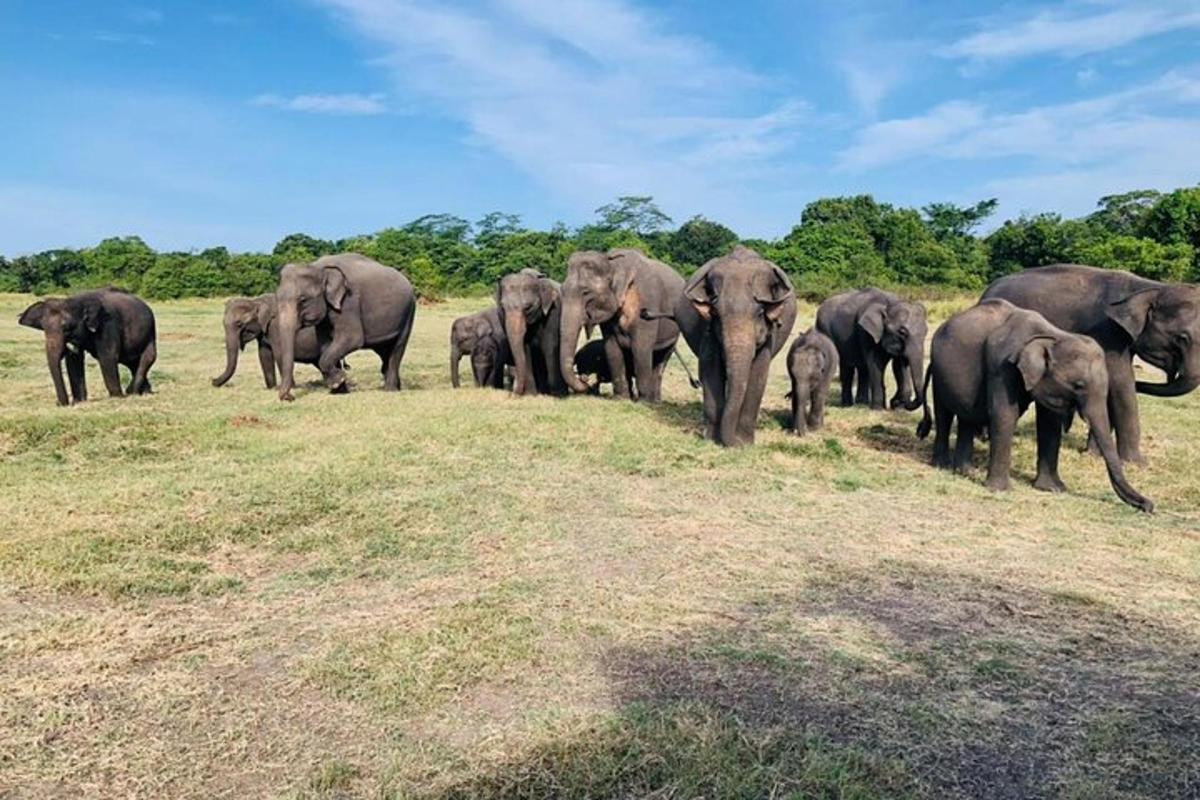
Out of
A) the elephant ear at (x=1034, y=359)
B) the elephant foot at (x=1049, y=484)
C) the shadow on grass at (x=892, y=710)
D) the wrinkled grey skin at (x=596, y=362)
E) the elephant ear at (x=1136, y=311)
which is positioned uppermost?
the elephant ear at (x=1136, y=311)

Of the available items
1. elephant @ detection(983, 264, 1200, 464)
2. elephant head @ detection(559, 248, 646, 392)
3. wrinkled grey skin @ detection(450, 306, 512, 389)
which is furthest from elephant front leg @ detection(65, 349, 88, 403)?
elephant @ detection(983, 264, 1200, 464)

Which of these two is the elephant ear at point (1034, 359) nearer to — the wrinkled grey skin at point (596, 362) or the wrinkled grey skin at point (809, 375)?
the wrinkled grey skin at point (809, 375)

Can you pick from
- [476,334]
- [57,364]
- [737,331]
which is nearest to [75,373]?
[57,364]

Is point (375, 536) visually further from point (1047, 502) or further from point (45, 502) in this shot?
point (1047, 502)

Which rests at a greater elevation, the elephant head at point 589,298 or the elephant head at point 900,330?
the elephant head at point 589,298

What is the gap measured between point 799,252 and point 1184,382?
48.0m

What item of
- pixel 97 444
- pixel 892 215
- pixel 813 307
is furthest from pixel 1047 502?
pixel 892 215

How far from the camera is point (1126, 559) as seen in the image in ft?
19.9

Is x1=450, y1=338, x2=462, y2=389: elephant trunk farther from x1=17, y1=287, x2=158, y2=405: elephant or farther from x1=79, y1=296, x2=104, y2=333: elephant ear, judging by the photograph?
x1=79, y1=296, x2=104, y2=333: elephant ear

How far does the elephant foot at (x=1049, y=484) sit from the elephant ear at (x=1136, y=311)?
2.21 m

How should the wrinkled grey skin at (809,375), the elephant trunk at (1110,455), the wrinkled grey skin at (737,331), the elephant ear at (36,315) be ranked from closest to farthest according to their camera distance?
the elephant trunk at (1110,455) < the wrinkled grey skin at (737,331) < the wrinkled grey skin at (809,375) < the elephant ear at (36,315)

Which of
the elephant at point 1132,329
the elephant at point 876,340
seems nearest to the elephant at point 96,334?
the elephant at point 876,340

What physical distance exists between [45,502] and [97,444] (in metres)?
2.45

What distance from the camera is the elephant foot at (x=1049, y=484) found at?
8.42 metres
